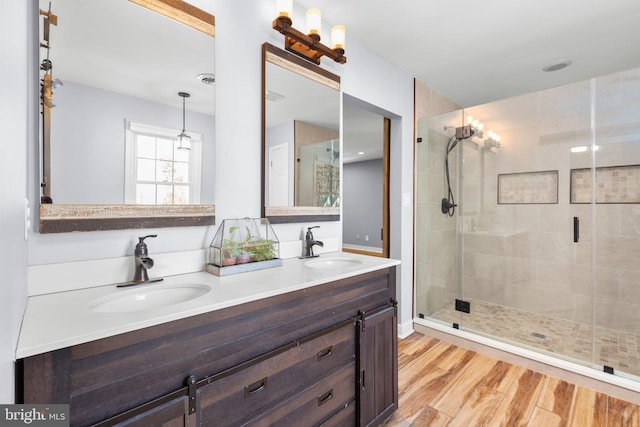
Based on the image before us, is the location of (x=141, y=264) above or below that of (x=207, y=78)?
below

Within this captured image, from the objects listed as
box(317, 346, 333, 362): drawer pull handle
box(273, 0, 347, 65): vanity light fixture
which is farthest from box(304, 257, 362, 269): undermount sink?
box(273, 0, 347, 65): vanity light fixture

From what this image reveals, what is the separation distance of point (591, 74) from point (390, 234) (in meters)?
2.54

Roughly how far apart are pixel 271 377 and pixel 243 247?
634 mm

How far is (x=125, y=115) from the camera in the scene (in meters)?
1.27

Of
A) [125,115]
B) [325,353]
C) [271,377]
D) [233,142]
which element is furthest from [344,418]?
[125,115]

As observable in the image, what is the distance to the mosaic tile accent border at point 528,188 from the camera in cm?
296

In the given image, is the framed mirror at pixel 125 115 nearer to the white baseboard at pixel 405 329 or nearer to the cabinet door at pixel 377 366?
the cabinet door at pixel 377 366

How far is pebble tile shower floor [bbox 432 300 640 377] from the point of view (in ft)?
7.11

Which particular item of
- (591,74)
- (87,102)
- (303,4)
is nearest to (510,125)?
(591,74)

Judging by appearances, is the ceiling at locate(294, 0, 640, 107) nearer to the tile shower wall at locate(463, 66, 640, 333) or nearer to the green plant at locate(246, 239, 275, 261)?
the tile shower wall at locate(463, 66, 640, 333)

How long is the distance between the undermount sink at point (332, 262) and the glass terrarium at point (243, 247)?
0.87 ft

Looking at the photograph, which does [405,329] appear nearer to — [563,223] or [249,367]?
[563,223]

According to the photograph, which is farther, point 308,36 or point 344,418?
point 308,36

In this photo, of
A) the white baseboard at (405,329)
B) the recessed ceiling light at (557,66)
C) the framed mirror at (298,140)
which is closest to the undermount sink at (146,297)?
the framed mirror at (298,140)
